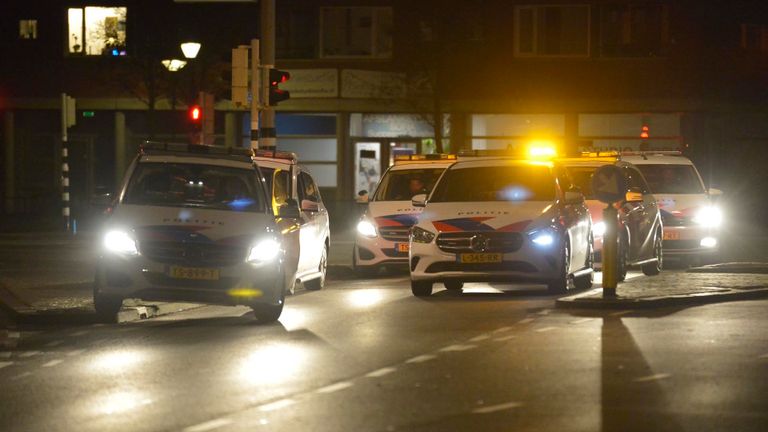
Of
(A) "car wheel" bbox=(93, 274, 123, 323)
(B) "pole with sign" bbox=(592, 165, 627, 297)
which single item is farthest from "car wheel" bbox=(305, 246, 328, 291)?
(A) "car wheel" bbox=(93, 274, 123, 323)

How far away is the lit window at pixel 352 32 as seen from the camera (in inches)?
A: 1841

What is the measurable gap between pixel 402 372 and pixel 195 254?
4484mm

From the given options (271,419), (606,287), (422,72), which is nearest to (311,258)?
(606,287)

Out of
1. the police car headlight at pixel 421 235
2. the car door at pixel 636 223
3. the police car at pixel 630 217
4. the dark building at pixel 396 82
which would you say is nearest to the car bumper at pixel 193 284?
the police car headlight at pixel 421 235

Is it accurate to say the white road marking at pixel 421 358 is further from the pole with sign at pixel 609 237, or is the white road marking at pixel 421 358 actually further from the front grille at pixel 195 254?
the pole with sign at pixel 609 237

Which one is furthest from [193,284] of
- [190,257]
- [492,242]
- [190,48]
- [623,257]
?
[190,48]

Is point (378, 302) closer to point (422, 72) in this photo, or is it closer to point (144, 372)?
point (144, 372)

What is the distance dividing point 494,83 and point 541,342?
108 feet

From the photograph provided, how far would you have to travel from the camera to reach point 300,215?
1933 cm

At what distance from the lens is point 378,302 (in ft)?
61.8

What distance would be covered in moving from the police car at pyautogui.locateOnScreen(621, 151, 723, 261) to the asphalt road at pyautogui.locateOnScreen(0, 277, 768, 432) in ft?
26.7

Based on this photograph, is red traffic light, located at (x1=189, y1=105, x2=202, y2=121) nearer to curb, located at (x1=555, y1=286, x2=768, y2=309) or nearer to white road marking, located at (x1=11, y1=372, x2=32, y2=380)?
curb, located at (x1=555, y1=286, x2=768, y2=309)

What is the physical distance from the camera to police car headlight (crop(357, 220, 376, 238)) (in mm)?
23609

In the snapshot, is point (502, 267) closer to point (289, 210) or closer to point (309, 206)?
point (289, 210)
